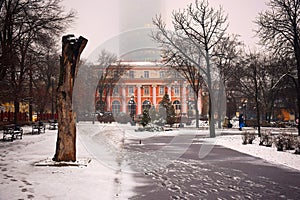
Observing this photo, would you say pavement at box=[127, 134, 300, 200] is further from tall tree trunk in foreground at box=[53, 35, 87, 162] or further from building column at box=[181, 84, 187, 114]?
building column at box=[181, 84, 187, 114]

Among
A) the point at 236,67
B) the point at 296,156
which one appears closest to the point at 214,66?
the point at 236,67

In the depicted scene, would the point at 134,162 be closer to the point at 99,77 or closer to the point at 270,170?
the point at 270,170

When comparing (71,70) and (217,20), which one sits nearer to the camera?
(71,70)

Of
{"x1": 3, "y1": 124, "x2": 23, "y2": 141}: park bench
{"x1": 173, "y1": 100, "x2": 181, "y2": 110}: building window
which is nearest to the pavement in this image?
{"x1": 3, "y1": 124, "x2": 23, "y2": 141}: park bench

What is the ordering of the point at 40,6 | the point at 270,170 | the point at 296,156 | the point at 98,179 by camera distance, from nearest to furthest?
the point at 98,179
the point at 270,170
the point at 296,156
the point at 40,6

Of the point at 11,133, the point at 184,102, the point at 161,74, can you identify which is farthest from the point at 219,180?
the point at 161,74

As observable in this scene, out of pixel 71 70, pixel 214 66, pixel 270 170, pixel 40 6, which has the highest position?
pixel 40 6

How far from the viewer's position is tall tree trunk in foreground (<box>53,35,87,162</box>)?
37.9 ft

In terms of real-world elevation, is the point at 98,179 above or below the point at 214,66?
below

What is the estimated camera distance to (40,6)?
24.9 meters

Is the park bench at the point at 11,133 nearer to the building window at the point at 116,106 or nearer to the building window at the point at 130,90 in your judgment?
the building window at the point at 116,106

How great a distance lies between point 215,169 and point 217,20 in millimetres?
18011

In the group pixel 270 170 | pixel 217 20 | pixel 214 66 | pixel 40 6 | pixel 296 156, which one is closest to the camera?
pixel 270 170

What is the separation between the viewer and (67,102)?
11.7m
